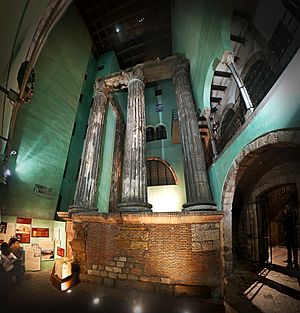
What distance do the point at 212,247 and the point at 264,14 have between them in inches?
274

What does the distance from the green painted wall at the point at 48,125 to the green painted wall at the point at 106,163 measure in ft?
7.24

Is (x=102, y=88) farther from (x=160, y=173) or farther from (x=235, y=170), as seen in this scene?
(x=235, y=170)

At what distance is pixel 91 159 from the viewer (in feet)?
24.9

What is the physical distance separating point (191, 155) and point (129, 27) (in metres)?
12.7

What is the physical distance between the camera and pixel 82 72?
11.6 meters

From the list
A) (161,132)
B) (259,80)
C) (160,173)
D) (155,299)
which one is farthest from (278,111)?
(161,132)

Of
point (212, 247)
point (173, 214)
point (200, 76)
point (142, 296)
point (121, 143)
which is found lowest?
point (142, 296)

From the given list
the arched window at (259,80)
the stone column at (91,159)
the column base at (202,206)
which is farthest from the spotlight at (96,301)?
the arched window at (259,80)

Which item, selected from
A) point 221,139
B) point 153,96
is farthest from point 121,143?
point 221,139

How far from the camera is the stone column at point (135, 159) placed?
5535 mm

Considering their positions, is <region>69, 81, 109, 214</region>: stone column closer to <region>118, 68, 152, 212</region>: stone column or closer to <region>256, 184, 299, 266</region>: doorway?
<region>118, 68, 152, 212</region>: stone column

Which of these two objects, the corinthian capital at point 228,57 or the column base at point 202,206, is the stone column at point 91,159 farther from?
the corinthian capital at point 228,57

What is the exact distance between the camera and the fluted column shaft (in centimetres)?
671

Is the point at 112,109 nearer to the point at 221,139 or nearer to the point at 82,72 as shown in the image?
the point at 82,72
